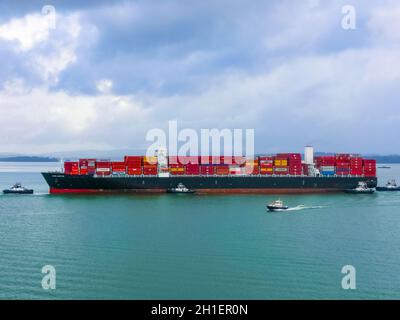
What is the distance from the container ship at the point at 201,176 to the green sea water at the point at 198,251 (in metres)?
11.8

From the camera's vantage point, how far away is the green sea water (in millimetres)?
16562

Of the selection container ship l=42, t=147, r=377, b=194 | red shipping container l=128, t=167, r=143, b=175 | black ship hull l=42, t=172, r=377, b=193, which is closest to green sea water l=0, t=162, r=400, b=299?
black ship hull l=42, t=172, r=377, b=193

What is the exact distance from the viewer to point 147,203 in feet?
133

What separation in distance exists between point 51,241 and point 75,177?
83.8ft

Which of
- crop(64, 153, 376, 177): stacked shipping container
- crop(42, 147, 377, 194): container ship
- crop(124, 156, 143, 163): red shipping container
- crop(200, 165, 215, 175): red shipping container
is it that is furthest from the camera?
crop(200, 165, 215, 175): red shipping container

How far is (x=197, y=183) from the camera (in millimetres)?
50938

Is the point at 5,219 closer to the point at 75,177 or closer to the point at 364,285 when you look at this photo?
the point at 75,177

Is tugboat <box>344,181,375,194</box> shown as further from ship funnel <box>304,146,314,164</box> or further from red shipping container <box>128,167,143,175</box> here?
red shipping container <box>128,167,143,175</box>

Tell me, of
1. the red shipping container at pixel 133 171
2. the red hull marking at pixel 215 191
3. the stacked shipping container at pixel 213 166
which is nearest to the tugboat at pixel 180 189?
the red hull marking at pixel 215 191

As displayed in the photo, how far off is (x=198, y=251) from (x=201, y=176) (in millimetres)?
29544

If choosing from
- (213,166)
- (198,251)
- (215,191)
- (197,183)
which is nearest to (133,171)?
(197,183)

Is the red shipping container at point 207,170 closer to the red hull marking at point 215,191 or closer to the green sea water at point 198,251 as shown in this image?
the red hull marking at point 215,191

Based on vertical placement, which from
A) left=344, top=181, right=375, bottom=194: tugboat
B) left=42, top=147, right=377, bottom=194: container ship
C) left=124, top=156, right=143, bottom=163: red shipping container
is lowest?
left=344, top=181, right=375, bottom=194: tugboat
